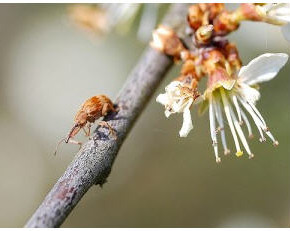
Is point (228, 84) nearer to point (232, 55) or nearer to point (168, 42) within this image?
point (232, 55)

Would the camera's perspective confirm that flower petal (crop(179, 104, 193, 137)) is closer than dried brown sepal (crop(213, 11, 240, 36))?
Yes

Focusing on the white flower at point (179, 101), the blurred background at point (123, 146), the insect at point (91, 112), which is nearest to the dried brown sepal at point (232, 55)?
the white flower at point (179, 101)

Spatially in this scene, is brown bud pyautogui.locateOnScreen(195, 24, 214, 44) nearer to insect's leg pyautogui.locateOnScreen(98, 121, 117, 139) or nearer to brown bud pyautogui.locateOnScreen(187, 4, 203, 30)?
brown bud pyautogui.locateOnScreen(187, 4, 203, 30)

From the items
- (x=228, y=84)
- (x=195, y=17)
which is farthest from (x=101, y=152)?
(x=195, y=17)

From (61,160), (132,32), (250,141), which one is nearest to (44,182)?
(61,160)

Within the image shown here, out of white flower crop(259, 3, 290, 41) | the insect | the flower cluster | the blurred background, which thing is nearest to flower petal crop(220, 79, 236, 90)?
the flower cluster

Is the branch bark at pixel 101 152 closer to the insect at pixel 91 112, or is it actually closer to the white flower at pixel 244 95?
the insect at pixel 91 112
